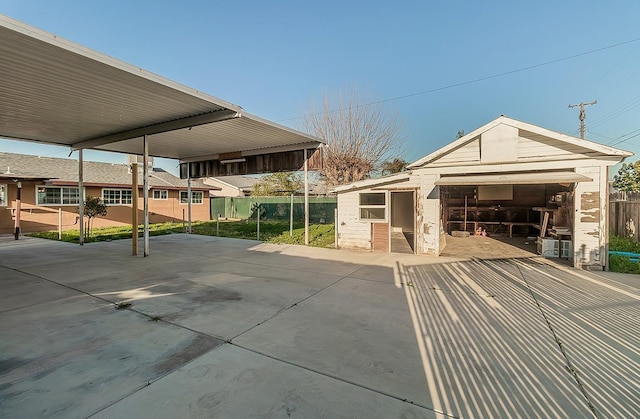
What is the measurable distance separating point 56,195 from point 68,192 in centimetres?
53

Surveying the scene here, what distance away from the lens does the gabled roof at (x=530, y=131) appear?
5961mm

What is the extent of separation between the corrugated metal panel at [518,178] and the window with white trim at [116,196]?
54.9ft

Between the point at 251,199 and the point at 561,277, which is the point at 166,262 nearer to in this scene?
the point at 561,277

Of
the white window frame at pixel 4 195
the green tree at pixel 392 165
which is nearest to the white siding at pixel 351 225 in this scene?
the green tree at pixel 392 165

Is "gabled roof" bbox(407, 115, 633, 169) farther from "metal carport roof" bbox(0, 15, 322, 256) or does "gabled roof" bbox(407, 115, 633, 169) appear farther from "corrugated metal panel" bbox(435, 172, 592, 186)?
"metal carport roof" bbox(0, 15, 322, 256)

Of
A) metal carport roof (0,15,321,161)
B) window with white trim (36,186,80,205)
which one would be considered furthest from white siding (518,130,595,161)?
window with white trim (36,186,80,205)

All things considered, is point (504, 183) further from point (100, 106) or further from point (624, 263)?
point (100, 106)

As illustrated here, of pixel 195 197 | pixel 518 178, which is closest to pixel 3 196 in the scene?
pixel 195 197

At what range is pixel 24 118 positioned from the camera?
6.78m

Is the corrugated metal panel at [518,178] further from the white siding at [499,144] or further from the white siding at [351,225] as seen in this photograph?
the white siding at [351,225]

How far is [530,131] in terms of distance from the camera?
6.61 meters

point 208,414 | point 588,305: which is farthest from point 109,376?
point 588,305

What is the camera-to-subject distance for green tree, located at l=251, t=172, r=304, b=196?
24.2 m

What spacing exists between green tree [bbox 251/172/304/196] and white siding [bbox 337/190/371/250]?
15.5 meters
